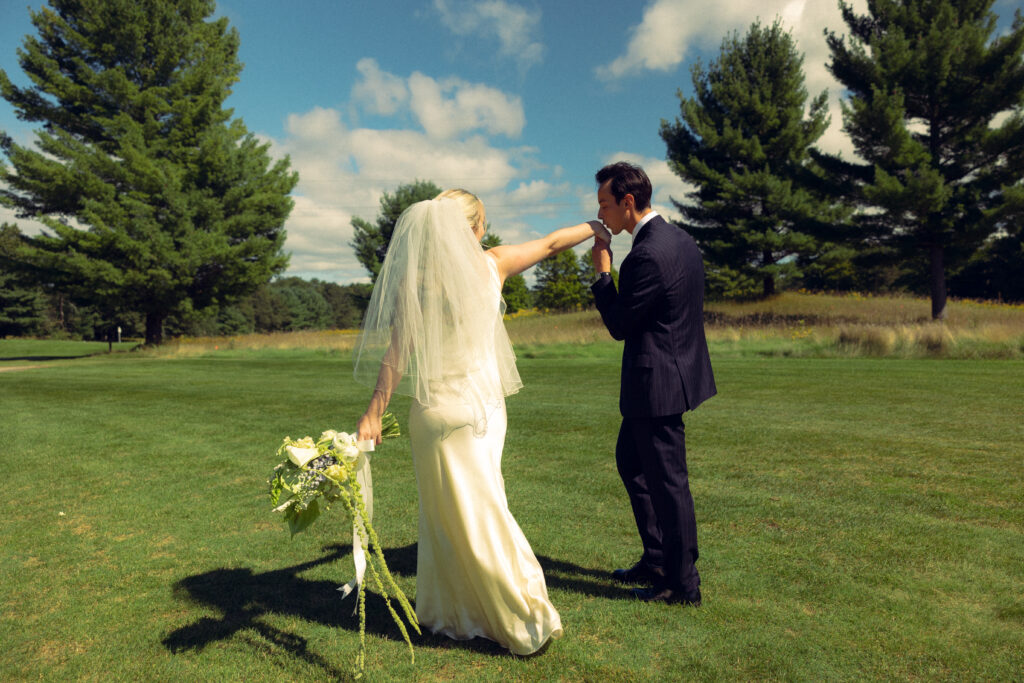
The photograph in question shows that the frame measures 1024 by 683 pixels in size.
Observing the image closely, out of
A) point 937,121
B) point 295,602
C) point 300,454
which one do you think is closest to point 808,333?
point 937,121

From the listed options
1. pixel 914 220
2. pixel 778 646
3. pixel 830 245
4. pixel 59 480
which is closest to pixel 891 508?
pixel 778 646

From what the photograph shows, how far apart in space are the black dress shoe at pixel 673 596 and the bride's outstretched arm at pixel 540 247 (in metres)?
2.22

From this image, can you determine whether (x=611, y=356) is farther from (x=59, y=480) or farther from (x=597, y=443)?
(x=59, y=480)

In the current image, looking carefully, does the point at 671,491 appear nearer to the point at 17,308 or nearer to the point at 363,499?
the point at 363,499

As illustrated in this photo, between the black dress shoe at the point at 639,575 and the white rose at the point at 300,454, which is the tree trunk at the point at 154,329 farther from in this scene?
the black dress shoe at the point at 639,575

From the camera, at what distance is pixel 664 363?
3.72 metres

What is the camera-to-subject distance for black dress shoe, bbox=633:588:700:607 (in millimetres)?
3801

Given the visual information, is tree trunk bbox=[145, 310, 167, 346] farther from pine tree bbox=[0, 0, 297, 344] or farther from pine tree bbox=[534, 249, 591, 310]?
pine tree bbox=[534, 249, 591, 310]

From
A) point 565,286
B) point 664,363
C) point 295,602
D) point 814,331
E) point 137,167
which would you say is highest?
point 137,167

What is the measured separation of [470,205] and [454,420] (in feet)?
4.36

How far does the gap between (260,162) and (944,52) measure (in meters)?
35.5

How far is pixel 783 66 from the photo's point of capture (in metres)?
36.3

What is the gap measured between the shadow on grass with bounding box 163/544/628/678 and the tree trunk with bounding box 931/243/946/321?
106 ft

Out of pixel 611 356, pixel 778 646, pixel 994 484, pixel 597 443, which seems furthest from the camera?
pixel 611 356
